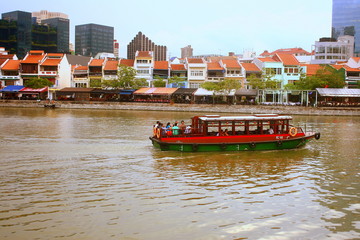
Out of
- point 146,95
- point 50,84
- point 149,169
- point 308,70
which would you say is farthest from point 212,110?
point 149,169

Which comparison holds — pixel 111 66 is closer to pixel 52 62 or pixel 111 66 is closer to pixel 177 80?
pixel 52 62

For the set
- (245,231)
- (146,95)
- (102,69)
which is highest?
(102,69)

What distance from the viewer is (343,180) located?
12.8 m

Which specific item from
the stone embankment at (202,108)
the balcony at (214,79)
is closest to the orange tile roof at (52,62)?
the stone embankment at (202,108)

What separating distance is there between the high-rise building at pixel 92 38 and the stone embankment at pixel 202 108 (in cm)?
9637

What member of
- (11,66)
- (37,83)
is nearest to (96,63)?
A: (37,83)

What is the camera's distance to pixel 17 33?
4053 inches

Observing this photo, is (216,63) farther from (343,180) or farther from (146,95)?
(343,180)

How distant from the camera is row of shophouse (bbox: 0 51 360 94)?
60.2 metres

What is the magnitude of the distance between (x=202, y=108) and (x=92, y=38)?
110 metres

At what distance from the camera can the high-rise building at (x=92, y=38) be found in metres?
148

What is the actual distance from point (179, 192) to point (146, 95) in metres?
46.3

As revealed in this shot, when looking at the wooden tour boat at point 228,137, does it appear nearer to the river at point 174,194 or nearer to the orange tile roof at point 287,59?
the river at point 174,194

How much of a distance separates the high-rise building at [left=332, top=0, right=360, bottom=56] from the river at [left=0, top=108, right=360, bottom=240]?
107 meters
